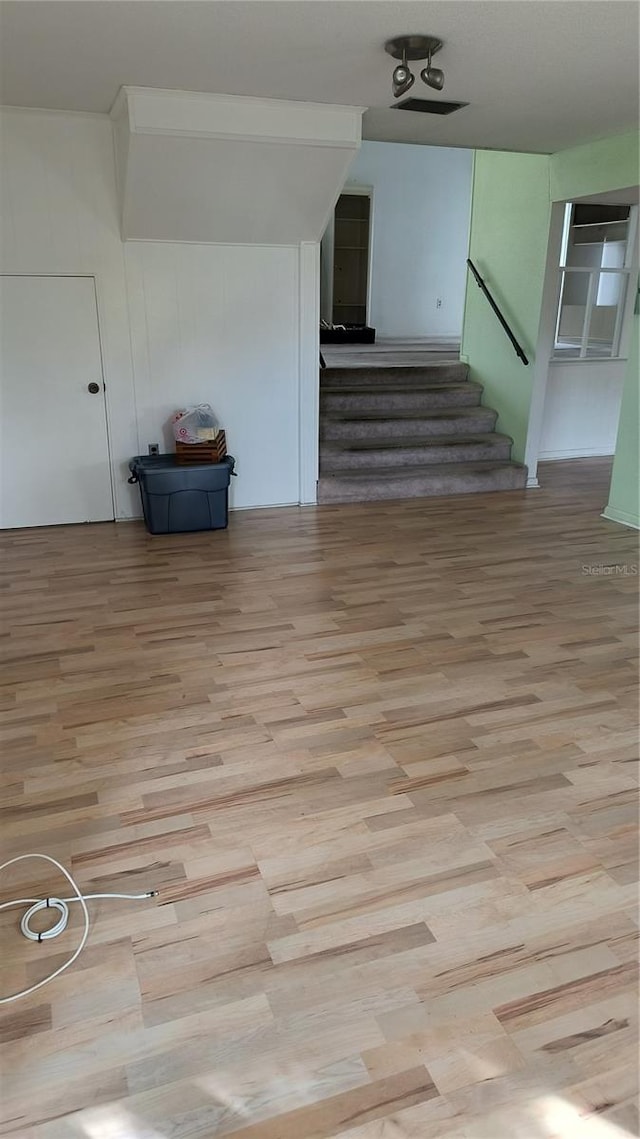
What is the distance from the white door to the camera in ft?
15.1

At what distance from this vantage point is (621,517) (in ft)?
17.1

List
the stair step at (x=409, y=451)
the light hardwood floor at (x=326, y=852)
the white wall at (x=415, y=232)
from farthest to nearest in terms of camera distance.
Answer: the white wall at (x=415, y=232) < the stair step at (x=409, y=451) < the light hardwood floor at (x=326, y=852)

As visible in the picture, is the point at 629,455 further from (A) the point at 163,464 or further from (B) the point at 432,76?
(A) the point at 163,464

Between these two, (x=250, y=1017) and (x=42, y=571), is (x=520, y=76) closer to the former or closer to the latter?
(x=42, y=571)

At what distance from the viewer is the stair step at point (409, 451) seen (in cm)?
589

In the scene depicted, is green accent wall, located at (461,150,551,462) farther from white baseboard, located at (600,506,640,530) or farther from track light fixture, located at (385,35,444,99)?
track light fixture, located at (385,35,444,99)

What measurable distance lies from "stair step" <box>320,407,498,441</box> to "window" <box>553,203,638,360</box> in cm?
125

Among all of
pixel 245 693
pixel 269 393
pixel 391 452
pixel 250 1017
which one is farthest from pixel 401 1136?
pixel 391 452

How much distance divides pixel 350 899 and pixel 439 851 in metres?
0.32

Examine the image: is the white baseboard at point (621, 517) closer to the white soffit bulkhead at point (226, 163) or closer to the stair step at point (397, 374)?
the stair step at point (397, 374)

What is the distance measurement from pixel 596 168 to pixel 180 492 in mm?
3561

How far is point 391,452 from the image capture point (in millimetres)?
5977

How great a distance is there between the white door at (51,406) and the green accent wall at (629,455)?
11.4 feet

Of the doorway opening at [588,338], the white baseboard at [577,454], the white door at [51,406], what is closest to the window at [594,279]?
the doorway opening at [588,338]
